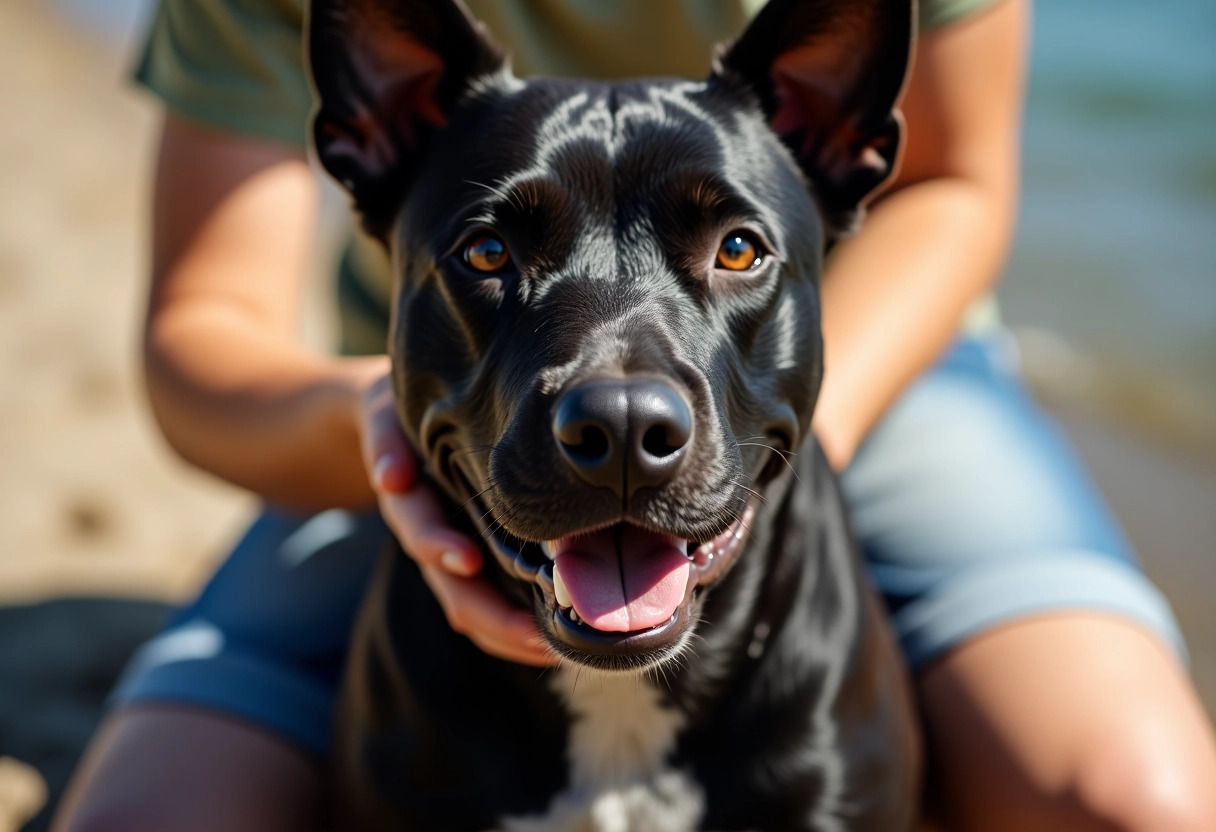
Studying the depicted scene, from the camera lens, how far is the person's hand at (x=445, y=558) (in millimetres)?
1893

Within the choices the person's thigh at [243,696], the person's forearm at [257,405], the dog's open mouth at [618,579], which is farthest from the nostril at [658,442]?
the person's thigh at [243,696]

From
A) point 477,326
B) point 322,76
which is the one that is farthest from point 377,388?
point 322,76

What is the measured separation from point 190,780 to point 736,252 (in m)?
1.38

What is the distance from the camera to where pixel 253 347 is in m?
2.64

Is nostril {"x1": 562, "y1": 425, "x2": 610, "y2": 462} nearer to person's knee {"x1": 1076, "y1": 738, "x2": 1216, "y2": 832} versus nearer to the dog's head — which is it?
the dog's head

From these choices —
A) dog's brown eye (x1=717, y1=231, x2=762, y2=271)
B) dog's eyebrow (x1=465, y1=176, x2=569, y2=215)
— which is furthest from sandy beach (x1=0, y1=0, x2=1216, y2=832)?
dog's brown eye (x1=717, y1=231, x2=762, y2=271)

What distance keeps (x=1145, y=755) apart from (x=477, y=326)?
139 centimetres

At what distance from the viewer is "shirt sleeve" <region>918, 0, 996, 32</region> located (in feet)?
8.75

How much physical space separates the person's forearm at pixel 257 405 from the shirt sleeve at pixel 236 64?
17.2 inches

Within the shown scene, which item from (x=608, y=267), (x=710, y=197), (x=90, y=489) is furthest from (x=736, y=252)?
(x=90, y=489)

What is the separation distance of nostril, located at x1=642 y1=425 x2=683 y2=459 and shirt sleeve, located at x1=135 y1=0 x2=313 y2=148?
158 cm

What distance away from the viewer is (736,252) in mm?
1938

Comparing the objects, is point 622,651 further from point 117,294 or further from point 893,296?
point 117,294

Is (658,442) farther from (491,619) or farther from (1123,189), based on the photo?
(1123,189)
